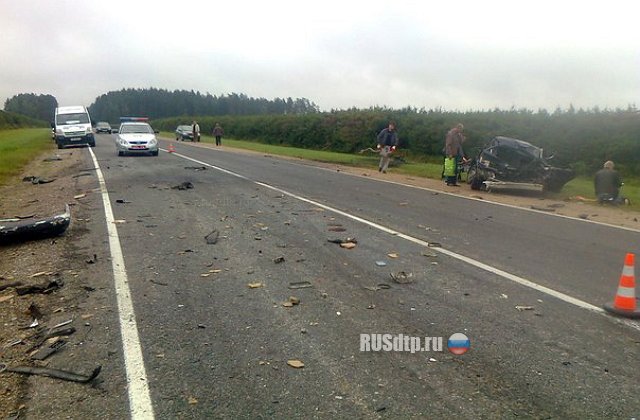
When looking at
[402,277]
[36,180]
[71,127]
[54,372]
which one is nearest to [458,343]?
[402,277]

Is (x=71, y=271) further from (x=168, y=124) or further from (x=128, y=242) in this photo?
(x=168, y=124)

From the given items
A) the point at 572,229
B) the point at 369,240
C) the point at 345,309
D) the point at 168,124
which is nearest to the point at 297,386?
the point at 345,309

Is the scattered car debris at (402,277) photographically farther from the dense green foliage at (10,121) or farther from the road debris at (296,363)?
the dense green foliage at (10,121)

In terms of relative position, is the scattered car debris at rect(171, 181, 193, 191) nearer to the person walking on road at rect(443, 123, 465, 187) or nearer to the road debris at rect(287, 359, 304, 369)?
the person walking on road at rect(443, 123, 465, 187)

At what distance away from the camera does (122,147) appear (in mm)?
24531

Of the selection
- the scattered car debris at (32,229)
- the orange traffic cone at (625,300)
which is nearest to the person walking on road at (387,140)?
the scattered car debris at (32,229)

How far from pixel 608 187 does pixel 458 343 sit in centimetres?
1235

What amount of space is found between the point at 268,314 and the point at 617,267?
510 centimetres

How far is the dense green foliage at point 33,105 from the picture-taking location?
537ft

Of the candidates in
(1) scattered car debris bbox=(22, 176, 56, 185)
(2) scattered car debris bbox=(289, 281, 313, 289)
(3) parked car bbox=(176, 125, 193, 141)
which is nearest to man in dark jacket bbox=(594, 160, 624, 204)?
(2) scattered car debris bbox=(289, 281, 313, 289)

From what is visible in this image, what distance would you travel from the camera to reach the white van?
32.2 metres

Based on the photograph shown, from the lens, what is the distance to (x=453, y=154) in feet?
58.5

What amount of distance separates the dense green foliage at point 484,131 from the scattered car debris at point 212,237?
13258 millimetres

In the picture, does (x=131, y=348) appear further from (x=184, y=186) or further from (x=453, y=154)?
(x=453, y=154)
